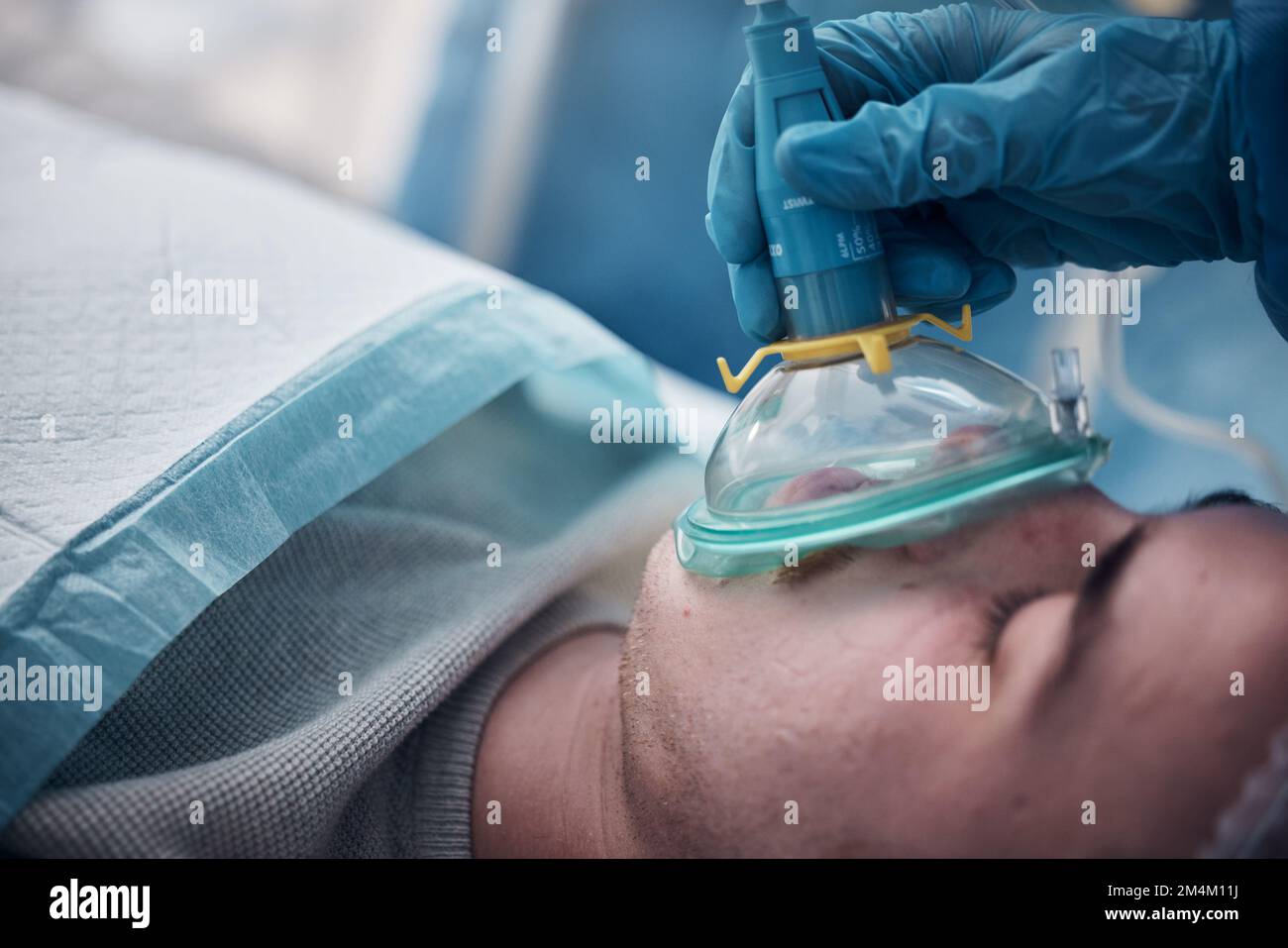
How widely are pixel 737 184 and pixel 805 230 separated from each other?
0.10 metres

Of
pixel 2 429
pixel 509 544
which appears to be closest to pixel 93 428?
pixel 2 429

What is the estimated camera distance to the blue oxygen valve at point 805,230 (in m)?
0.71

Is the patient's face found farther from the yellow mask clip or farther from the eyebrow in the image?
the yellow mask clip

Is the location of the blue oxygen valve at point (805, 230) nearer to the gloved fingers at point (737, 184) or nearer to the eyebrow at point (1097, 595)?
the gloved fingers at point (737, 184)

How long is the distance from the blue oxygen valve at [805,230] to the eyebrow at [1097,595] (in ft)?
0.73

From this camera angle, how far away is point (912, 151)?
2.42 ft

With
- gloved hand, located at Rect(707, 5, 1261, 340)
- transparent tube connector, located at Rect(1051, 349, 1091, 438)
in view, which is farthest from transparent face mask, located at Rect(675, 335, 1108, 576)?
gloved hand, located at Rect(707, 5, 1261, 340)

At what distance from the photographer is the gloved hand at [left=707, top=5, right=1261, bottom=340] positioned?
29.4 inches

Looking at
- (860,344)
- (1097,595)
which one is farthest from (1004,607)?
(860,344)

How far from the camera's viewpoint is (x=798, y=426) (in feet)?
2.51

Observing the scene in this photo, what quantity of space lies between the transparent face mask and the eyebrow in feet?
0.19

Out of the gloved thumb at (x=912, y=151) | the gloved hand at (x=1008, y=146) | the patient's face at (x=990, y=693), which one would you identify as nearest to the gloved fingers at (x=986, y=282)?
the gloved hand at (x=1008, y=146)
